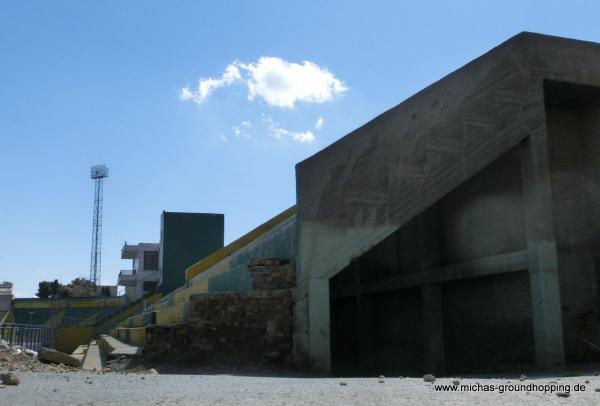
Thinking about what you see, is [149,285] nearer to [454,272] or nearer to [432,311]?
[432,311]

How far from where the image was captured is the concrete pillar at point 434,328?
14.8 metres

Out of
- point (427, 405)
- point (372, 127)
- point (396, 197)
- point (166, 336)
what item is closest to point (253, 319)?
point (166, 336)

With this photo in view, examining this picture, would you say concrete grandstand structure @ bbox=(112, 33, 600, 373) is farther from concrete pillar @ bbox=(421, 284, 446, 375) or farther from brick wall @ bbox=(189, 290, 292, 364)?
concrete pillar @ bbox=(421, 284, 446, 375)

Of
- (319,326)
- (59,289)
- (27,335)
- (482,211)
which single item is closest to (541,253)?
(482,211)

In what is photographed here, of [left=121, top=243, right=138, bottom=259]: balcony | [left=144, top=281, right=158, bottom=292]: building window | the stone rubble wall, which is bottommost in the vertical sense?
the stone rubble wall

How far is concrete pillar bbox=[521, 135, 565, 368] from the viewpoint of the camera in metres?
11.0

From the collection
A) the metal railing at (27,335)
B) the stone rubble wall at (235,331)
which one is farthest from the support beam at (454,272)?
the metal railing at (27,335)

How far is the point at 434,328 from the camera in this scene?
14875 mm

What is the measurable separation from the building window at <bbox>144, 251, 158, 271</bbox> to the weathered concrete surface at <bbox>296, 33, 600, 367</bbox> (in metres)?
53.0

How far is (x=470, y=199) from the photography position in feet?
47.3

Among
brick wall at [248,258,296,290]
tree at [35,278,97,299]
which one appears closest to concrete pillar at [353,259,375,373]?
brick wall at [248,258,296,290]

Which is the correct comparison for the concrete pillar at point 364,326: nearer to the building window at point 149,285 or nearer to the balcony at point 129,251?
the building window at point 149,285

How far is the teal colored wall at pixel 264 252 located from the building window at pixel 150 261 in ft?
157

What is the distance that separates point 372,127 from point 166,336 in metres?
5.98
